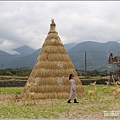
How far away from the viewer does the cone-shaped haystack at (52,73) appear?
551 inches

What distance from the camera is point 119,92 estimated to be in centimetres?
1338

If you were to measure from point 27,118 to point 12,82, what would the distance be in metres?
20.9

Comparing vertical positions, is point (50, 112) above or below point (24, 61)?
below

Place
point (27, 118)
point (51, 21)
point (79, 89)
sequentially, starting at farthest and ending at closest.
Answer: point (51, 21) → point (79, 89) → point (27, 118)

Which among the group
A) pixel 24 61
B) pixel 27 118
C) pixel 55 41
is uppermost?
pixel 24 61

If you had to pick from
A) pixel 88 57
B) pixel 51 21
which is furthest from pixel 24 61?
pixel 51 21

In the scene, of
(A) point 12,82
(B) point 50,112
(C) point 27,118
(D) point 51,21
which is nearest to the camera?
(C) point 27,118

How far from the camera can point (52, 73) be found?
1441 centimetres

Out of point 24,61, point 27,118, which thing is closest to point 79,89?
point 27,118

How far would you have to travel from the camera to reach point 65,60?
15094 mm

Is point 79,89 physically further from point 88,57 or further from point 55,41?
point 88,57

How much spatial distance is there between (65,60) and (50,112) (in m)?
6.21

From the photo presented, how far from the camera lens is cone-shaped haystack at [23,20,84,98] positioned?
13992mm

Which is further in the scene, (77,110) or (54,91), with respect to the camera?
(54,91)
